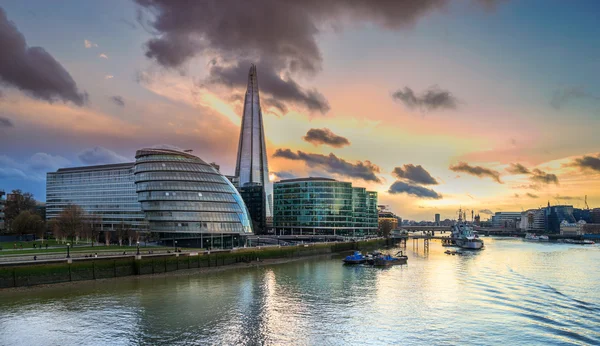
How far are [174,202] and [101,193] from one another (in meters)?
29.1

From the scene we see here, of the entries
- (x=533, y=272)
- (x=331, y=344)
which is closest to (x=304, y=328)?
(x=331, y=344)

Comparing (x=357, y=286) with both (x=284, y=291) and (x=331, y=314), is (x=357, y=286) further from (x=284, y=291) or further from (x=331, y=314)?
(x=331, y=314)

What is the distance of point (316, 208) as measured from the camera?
174 meters

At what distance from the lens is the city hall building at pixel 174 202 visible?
97000mm

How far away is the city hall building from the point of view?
318 ft

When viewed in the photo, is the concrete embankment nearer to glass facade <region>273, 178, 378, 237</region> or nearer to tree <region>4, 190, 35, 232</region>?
tree <region>4, 190, 35, 232</region>

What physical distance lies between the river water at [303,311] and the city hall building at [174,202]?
40510mm

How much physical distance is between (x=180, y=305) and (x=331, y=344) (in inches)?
658

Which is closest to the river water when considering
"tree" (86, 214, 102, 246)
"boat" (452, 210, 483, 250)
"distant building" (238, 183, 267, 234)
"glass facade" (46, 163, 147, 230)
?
"tree" (86, 214, 102, 246)

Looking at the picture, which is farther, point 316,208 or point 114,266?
point 316,208

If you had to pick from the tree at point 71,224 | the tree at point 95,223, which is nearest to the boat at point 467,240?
the tree at point 95,223

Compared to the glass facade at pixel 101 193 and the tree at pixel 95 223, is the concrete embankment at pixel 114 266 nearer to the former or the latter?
the glass facade at pixel 101 193

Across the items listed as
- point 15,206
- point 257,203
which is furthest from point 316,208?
point 15,206

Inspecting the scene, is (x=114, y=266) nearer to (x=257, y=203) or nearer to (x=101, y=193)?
(x=101, y=193)
